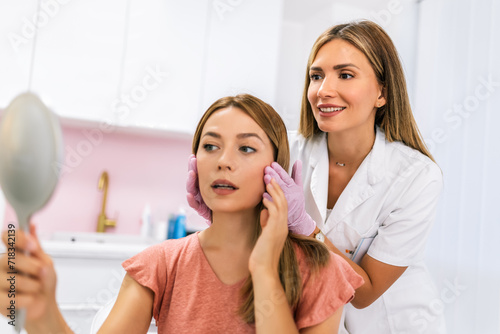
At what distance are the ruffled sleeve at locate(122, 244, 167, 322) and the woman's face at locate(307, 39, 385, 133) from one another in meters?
0.56

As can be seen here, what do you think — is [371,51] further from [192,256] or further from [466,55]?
[466,55]

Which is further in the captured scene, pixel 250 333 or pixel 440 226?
pixel 440 226

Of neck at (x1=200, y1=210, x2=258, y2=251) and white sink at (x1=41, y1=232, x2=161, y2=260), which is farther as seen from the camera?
white sink at (x1=41, y1=232, x2=161, y2=260)

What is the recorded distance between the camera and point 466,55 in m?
2.37

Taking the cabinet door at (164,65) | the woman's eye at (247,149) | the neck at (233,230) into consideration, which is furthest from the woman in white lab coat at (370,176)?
the cabinet door at (164,65)

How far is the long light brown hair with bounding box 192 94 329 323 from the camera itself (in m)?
0.89

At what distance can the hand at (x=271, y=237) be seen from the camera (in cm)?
80

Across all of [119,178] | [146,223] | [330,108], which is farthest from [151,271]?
[119,178]

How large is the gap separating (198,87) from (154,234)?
2.88ft

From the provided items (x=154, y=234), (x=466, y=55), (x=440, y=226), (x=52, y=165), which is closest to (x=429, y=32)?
(x=466, y=55)

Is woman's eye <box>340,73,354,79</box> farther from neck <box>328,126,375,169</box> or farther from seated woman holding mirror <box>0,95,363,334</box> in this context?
seated woman holding mirror <box>0,95,363,334</box>

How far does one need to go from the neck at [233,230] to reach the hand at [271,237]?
6.2 inches

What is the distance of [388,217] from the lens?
4.31 ft

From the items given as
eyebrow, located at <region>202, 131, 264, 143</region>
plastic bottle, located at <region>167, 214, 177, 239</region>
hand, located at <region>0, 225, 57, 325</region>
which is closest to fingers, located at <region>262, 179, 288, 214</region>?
eyebrow, located at <region>202, 131, 264, 143</region>
